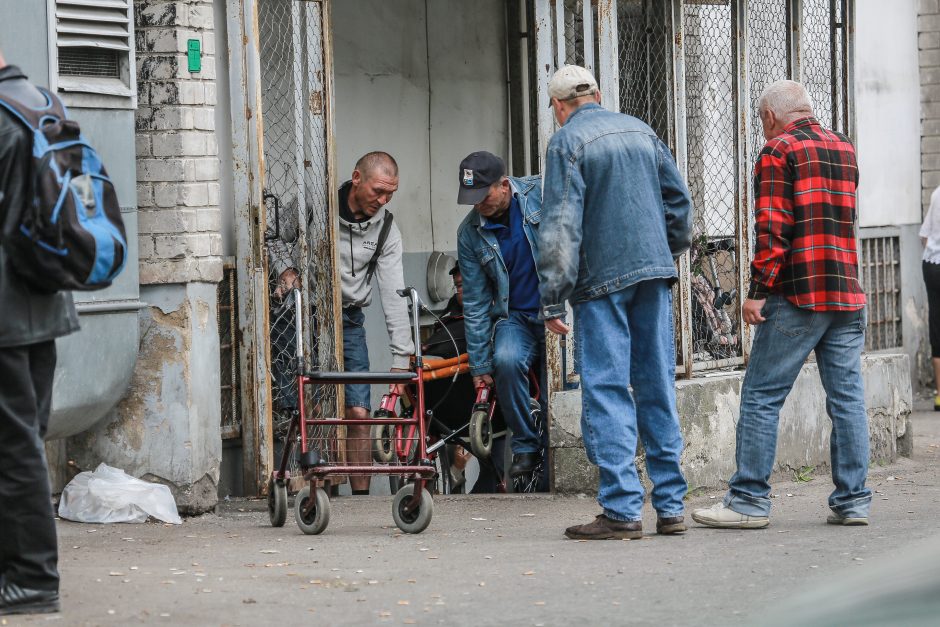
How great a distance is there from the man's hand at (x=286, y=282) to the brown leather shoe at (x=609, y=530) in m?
2.47

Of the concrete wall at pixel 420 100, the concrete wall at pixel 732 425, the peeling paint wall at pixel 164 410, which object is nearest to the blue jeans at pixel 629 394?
the concrete wall at pixel 732 425

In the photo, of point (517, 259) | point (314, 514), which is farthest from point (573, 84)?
point (314, 514)

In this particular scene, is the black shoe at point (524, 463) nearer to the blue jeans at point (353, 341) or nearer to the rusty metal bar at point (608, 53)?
the blue jeans at point (353, 341)

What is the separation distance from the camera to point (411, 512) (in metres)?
7.32

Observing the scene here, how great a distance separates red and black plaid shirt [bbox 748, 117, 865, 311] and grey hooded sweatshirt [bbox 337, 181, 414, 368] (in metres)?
2.47

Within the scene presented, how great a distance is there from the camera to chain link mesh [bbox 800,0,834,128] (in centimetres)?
1025

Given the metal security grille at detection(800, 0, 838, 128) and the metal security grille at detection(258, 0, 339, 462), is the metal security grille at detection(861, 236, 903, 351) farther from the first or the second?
the metal security grille at detection(258, 0, 339, 462)

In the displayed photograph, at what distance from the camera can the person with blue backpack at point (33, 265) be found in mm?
4980

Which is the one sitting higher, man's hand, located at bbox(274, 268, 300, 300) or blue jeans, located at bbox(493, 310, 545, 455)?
man's hand, located at bbox(274, 268, 300, 300)

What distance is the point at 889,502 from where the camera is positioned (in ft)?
27.9

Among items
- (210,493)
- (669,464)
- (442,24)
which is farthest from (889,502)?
(442,24)

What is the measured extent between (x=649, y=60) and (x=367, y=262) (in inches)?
79.5

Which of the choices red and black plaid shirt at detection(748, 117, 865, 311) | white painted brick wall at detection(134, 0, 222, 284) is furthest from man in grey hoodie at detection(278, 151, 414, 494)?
red and black plaid shirt at detection(748, 117, 865, 311)

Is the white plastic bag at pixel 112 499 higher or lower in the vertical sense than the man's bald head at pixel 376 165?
lower
